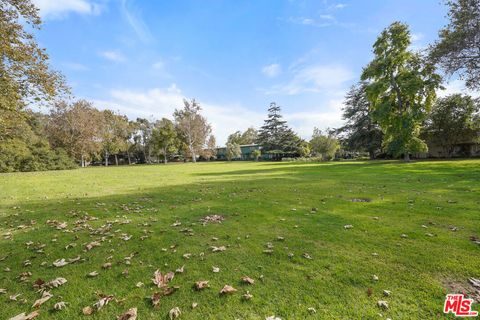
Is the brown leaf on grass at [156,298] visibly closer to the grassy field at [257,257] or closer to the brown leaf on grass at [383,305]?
the grassy field at [257,257]

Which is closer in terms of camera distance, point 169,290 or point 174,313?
point 174,313

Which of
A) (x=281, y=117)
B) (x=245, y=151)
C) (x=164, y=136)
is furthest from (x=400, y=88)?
(x=245, y=151)

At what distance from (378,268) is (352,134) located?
46684 millimetres

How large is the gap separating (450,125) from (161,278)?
1914 inches

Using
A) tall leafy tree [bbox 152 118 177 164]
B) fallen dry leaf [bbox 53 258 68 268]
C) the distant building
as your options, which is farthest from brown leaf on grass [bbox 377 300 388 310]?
the distant building

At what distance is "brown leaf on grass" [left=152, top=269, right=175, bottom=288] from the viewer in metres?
3.16

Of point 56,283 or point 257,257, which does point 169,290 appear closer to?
point 257,257

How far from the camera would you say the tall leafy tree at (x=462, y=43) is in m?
15.5

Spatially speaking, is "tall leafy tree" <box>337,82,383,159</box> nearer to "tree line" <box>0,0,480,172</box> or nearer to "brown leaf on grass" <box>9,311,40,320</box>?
"tree line" <box>0,0,480,172</box>

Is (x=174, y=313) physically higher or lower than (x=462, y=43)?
lower

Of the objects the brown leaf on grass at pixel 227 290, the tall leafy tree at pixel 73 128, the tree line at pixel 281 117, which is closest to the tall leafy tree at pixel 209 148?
the tree line at pixel 281 117

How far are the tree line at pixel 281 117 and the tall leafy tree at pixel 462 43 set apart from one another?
6cm

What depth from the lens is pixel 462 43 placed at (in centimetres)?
1590

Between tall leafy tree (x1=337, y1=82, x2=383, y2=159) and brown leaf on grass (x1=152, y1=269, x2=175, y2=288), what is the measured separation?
4480cm
